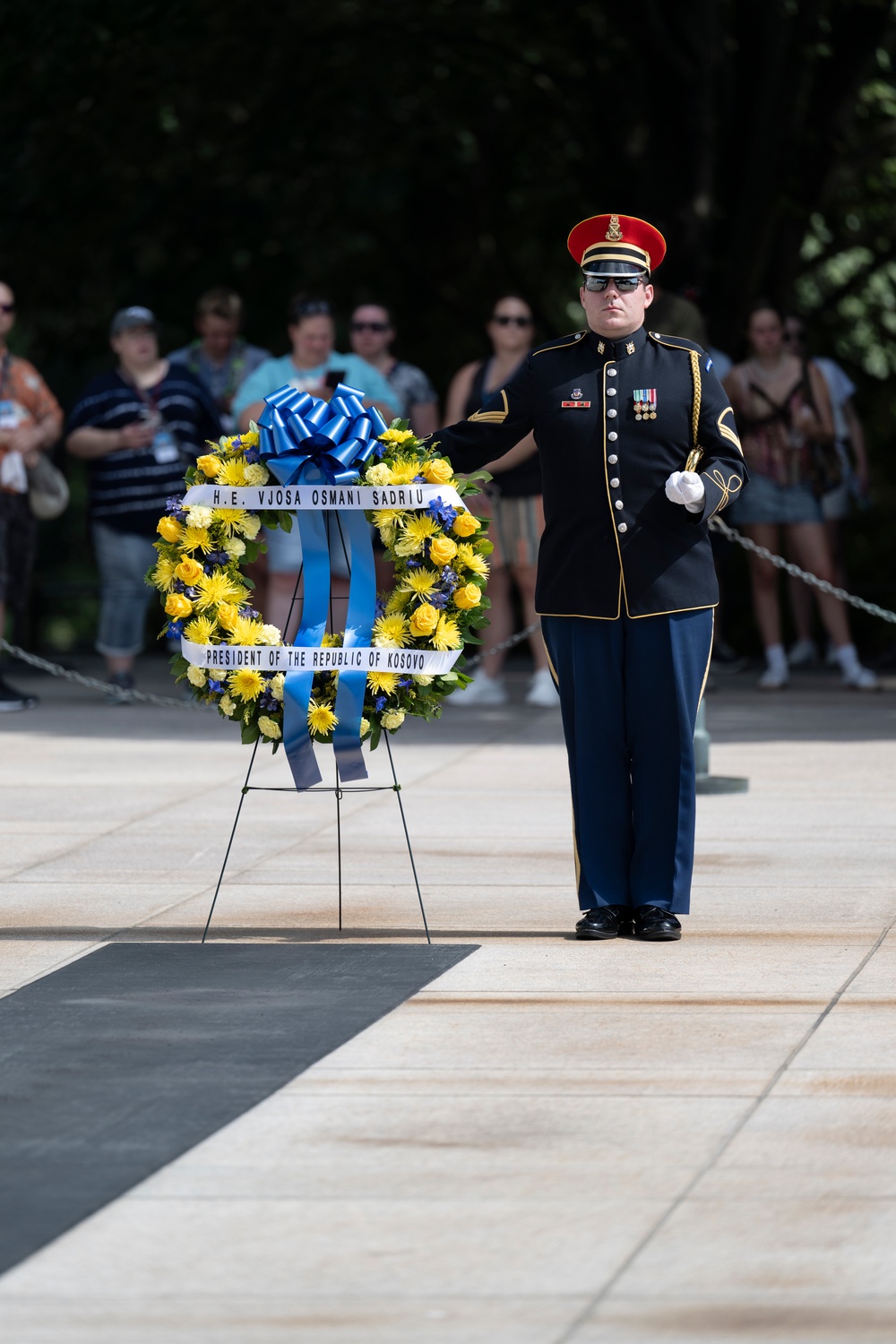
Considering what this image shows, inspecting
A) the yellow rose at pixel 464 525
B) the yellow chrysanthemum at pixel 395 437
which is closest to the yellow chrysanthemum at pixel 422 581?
the yellow rose at pixel 464 525

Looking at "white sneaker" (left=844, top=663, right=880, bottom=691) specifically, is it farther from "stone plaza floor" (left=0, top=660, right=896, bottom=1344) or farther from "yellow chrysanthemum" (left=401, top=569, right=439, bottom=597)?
"yellow chrysanthemum" (left=401, top=569, right=439, bottom=597)

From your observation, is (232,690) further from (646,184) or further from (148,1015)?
(646,184)

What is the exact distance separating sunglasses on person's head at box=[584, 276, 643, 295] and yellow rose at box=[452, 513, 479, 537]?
0.75m

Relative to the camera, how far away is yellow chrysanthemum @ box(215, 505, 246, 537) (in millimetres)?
6809

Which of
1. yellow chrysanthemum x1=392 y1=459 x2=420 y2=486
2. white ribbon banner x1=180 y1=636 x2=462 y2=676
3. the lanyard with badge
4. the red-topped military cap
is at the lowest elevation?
white ribbon banner x1=180 y1=636 x2=462 y2=676

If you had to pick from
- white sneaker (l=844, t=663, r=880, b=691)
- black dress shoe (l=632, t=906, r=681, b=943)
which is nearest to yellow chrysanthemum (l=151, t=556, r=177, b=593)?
black dress shoe (l=632, t=906, r=681, b=943)

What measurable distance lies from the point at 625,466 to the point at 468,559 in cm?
52

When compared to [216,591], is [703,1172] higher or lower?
lower

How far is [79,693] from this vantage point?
1385cm

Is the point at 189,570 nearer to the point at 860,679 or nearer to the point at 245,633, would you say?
the point at 245,633

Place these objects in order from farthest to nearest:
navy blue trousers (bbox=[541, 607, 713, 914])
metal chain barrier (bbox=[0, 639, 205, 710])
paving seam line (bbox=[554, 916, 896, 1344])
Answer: metal chain barrier (bbox=[0, 639, 205, 710]), navy blue trousers (bbox=[541, 607, 713, 914]), paving seam line (bbox=[554, 916, 896, 1344])

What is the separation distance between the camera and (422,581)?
665 centimetres

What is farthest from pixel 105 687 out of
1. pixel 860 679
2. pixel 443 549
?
pixel 860 679

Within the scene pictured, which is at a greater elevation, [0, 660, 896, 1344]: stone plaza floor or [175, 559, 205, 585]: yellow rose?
[175, 559, 205, 585]: yellow rose
